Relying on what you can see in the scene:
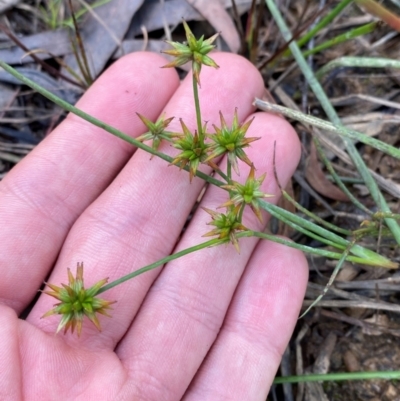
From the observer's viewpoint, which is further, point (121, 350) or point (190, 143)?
point (121, 350)

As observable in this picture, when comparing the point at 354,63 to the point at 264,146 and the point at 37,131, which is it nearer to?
the point at 264,146

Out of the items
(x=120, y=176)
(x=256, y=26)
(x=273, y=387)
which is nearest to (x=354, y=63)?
(x=256, y=26)

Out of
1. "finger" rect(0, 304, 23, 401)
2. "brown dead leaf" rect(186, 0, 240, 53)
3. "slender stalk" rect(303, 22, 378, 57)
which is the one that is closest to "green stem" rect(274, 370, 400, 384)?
"finger" rect(0, 304, 23, 401)

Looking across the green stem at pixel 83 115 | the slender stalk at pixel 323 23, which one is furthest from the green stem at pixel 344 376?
the slender stalk at pixel 323 23

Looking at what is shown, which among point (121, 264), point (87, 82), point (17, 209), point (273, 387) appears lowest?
point (273, 387)

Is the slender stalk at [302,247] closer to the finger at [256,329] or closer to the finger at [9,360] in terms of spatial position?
the finger at [256,329]

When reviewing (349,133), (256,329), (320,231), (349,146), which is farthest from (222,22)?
(256,329)

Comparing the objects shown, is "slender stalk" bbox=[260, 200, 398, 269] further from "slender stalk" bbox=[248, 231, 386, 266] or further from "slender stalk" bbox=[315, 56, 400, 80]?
"slender stalk" bbox=[315, 56, 400, 80]

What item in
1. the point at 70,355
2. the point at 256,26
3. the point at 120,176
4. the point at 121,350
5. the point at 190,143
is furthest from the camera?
the point at 256,26
